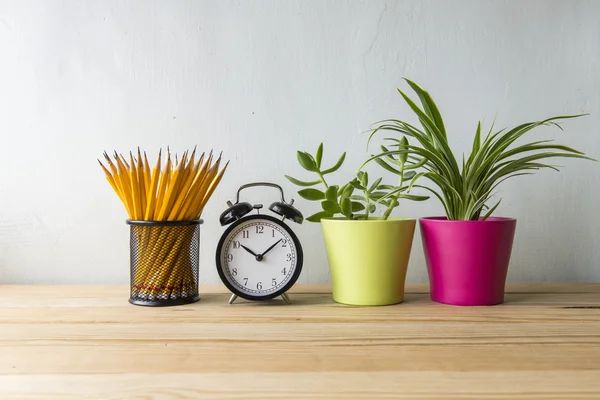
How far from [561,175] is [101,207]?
36.0 inches

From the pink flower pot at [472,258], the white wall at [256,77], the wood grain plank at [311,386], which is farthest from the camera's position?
the white wall at [256,77]

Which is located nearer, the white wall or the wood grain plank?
the wood grain plank

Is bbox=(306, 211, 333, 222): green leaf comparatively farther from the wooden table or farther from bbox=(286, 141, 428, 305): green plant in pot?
the wooden table

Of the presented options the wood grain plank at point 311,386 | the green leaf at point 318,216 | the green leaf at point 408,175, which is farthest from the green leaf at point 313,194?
the wood grain plank at point 311,386

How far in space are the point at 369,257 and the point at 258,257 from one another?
177 mm

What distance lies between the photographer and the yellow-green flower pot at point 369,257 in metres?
0.86

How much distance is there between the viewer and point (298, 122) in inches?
A: 42.6

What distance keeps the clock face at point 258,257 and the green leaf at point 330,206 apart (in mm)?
70

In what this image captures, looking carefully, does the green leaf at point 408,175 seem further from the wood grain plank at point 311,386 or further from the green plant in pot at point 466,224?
the wood grain plank at point 311,386

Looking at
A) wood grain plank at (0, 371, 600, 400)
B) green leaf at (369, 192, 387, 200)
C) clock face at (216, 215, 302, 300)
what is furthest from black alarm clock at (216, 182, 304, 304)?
wood grain plank at (0, 371, 600, 400)

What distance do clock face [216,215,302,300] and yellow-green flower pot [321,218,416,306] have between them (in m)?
0.07

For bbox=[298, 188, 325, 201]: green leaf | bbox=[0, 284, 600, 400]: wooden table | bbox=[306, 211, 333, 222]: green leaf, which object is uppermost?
bbox=[298, 188, 325, 201]: green leaf

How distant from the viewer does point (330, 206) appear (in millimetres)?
890

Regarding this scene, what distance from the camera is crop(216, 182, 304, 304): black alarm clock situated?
880 mm
